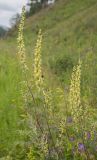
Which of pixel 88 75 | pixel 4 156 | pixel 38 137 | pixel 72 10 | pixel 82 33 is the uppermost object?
pixel 72 10

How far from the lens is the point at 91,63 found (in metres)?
7.27

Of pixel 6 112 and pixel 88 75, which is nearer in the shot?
pixel 6 112

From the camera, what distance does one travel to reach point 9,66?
8297 millimetres

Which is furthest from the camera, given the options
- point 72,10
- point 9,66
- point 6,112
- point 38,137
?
point 72,10

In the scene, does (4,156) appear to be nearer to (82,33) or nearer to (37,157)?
(37,157)

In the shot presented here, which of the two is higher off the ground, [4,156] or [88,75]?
[88,75]

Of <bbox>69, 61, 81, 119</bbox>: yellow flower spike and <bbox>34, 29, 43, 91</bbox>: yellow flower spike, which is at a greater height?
<bbox>34, 29, 43, 91</bbox>: yellow flower spike

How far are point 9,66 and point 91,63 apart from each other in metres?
1.78

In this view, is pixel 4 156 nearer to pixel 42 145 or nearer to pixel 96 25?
pixel 42 145

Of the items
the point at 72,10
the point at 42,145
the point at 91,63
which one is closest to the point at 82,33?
the point at 72,10

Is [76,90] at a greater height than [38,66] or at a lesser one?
lesser

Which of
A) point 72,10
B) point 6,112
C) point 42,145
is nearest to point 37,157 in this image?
point 42,145

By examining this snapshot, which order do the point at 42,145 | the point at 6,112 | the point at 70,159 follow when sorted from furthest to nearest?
the point at 6,112 → the point at 70,159 → the point at 42,145

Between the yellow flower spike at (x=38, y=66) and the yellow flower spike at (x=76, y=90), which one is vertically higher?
the yellow flower spike at (x=38, y=66)
